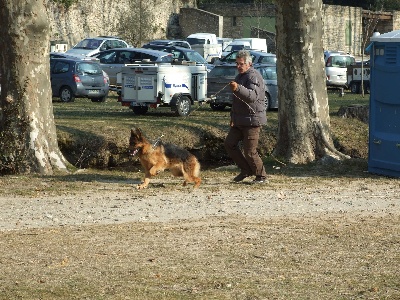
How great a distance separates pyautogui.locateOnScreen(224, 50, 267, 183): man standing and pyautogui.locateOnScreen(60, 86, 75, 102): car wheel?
18905 millimetres

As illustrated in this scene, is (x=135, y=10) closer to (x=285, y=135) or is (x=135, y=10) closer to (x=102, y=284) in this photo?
(x=285, y=135)

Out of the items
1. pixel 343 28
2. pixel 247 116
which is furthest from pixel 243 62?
pixel 343 28

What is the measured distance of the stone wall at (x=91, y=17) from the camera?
56.1m

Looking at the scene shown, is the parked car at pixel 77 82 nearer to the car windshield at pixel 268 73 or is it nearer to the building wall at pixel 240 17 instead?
the car windshield at pixel 268 73

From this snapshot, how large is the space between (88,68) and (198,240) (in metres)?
24.1

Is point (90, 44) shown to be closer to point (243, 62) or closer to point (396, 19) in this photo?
point (396, 19)

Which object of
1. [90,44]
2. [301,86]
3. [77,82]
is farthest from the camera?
[90,44]

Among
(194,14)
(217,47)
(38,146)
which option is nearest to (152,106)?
(38,146)

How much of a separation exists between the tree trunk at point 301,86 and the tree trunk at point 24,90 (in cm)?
442

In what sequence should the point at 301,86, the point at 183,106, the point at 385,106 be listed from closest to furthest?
the point at 385,106 → the point at 301,86 → the point at 183,106

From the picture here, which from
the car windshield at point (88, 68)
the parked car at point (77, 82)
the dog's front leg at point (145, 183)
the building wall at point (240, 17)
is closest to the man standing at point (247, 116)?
the dog's front leg at point (145, 183)

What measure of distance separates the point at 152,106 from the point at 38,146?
9.73 metres

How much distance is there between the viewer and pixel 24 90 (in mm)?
15852

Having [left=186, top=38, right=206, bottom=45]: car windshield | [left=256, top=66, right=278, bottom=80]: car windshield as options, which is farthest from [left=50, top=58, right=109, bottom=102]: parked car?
[left=186, top=38, right=206, bottom=45]: car windshield
